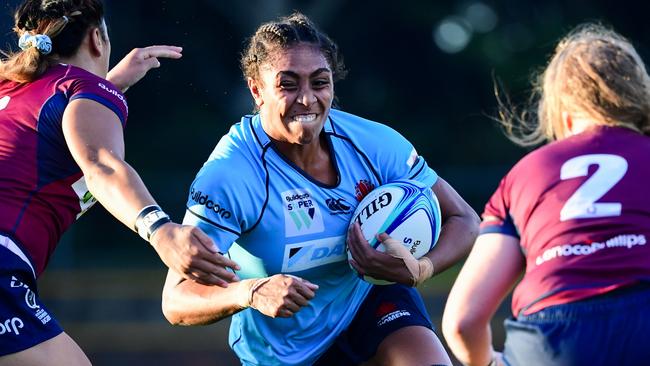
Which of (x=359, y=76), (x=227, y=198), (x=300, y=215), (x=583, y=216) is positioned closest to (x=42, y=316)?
(x=227, y=198)

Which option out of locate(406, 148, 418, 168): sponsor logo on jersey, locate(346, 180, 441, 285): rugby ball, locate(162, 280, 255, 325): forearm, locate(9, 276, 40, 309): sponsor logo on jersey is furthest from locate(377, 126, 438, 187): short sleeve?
locate(9, 276, 40, 309): sponsor logo on jersey

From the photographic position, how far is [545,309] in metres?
3.36

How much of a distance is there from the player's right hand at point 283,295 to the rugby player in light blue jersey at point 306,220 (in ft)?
1.10

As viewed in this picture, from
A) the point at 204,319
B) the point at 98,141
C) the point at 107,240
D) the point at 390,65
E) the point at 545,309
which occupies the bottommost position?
the point at 107,240

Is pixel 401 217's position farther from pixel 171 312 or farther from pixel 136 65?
pixel 136 65

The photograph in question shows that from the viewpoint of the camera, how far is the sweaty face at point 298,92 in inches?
184

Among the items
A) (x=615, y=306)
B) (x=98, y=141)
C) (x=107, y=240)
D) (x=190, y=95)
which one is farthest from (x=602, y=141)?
(x=190, y=95)

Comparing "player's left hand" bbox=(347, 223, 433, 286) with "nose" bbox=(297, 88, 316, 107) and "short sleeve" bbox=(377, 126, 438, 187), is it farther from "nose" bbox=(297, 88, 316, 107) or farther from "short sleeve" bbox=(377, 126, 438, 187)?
"nose" bbox=(297, 88, 316, 107)

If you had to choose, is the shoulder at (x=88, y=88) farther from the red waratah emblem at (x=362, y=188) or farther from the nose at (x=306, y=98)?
the red waratah emblem at (x=362, y=188)

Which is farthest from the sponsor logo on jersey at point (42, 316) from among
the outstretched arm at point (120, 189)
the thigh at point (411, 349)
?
the thigh at point (411, 349)

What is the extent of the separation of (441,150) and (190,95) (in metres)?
3.89

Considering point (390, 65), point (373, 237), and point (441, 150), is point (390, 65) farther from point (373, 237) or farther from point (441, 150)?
point (373, 237)

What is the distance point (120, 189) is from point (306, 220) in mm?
1024

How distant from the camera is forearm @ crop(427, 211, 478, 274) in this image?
4809 mm
